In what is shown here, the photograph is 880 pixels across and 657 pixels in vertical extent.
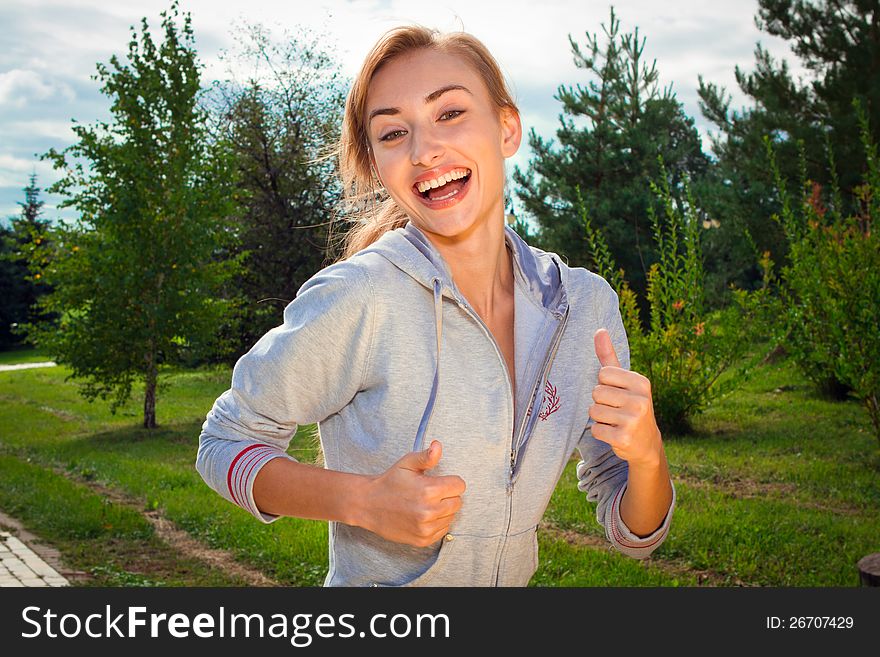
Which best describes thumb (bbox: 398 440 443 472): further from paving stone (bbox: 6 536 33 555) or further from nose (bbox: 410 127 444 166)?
paving stone (bbox: 6 536 33 555)

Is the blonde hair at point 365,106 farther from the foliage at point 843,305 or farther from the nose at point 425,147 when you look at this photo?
the foliage at point 843,305

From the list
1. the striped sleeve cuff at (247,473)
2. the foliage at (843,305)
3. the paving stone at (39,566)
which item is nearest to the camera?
the striped sleeve cuff at (247,473)

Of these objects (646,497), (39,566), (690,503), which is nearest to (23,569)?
(39,566)

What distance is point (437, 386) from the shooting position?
5.97 feet

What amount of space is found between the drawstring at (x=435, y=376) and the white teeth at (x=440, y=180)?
0.29 m

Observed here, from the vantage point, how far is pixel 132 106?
12.3 m

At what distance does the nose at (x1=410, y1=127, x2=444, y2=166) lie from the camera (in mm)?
2039

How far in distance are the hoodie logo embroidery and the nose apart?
57 centimetres

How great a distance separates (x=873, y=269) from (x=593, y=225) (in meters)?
9.62

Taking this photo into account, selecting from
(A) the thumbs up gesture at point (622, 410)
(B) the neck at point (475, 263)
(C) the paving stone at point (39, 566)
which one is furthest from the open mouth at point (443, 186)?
(C) the paving stone at point (39, 566)

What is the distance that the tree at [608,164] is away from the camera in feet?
53.3

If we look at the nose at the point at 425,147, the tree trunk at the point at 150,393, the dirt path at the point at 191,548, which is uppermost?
the nose at the point at 425,147
